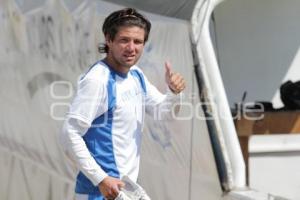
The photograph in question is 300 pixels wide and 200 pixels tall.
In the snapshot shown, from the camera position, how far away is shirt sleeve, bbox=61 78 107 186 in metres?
2.98

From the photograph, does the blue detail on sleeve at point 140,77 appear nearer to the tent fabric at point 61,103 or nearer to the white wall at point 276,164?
the tent fabric at point 61,103

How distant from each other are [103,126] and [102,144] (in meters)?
0.08

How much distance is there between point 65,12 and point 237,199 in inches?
83.0

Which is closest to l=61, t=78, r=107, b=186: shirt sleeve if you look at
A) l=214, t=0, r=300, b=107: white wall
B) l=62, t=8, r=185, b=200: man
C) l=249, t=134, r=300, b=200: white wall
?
l=62, t=8, r=185, b=200: man

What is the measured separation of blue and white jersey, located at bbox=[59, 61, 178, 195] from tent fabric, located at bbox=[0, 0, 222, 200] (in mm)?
615

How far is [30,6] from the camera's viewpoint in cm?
537

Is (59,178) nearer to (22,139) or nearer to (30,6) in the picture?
(22,139)

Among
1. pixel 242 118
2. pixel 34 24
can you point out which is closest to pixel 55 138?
pixel 34 24

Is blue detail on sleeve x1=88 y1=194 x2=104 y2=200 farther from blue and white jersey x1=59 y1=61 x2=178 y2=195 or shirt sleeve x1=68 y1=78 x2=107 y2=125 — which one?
shirt sleeve x1=68 y1=78 x2=107 y2=125

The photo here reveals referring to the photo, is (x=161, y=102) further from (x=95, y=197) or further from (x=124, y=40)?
(x=95, y=197)

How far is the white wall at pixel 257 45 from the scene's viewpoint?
231 inches

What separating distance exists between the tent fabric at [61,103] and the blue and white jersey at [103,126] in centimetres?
62

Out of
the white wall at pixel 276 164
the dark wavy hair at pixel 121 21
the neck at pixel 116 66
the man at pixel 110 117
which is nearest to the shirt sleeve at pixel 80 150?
the man at pixel 110 117

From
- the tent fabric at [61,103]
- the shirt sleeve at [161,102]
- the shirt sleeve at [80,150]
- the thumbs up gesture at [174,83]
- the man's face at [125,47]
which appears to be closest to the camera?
the shirt sleeve at [80,150]
